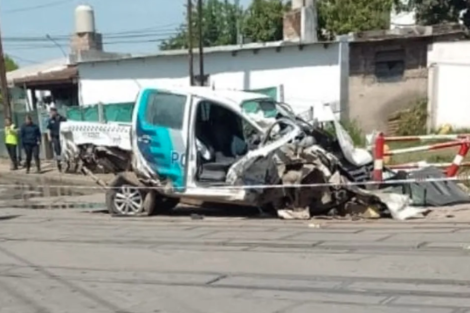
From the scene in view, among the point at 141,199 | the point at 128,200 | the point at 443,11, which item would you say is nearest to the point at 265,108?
the point at 141,199

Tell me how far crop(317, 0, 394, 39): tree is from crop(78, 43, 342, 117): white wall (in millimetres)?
16104

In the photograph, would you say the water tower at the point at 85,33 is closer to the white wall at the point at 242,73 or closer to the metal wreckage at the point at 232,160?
the white wall at the point at 242,73

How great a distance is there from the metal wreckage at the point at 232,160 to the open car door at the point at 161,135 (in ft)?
0.05

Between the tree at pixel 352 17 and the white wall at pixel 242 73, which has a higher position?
the tree at pixel 352 17

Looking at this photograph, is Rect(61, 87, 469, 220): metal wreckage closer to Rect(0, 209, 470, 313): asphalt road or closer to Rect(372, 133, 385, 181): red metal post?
Rect(372, 133, 385, 181): red metal post

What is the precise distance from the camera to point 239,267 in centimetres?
1030

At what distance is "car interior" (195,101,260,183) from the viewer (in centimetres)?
1545

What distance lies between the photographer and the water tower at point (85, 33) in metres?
43.6

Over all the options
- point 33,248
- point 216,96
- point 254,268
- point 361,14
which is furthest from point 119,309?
point 361,14

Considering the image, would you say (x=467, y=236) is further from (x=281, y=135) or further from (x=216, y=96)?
(x=216, y=96)

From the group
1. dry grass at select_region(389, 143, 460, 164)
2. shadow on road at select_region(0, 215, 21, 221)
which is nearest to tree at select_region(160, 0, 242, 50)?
dry grass at select_region(389, 143, 460, 164)

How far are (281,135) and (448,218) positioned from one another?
2.83m

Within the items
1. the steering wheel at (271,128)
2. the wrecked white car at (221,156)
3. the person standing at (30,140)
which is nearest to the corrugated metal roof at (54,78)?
the person standing at (30,140)

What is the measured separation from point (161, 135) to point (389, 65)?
16.6 m
